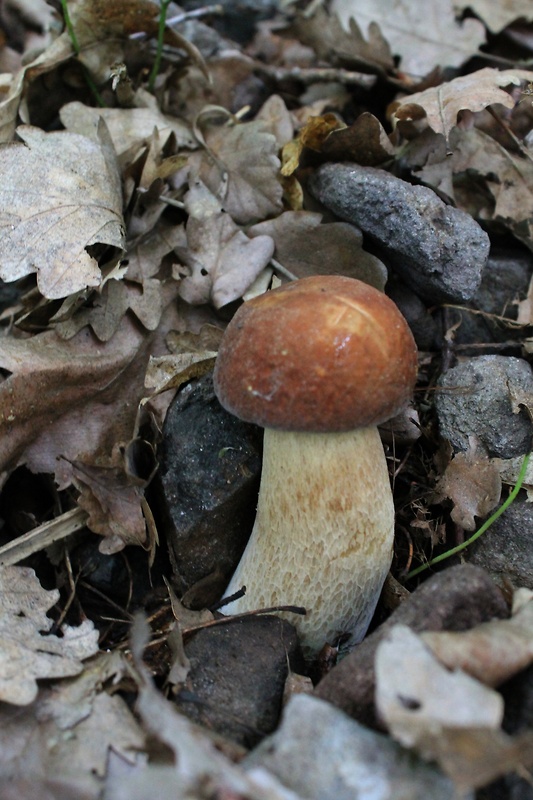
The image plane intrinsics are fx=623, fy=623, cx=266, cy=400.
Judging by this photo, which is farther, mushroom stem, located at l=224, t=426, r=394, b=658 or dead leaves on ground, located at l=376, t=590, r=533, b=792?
mushroom stem, located at l=224, t=426, r=394, b=658

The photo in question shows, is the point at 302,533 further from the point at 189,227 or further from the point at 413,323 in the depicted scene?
the point at 189,227

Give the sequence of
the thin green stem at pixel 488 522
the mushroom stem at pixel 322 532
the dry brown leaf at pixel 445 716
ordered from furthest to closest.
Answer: the thin green stem at pixel 488 522
the mushroom stem at pixel 322 532
the dry brown leaf at pixel 445 716

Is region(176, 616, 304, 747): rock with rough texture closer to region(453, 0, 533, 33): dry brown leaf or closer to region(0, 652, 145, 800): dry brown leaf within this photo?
region(0, 652, 145, 800): dry brown leaf

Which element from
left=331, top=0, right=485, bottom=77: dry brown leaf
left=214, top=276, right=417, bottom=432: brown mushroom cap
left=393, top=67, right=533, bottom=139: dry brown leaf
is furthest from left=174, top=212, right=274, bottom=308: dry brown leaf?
left=331, top=0, right=485, bottom=77: dry brown leaf

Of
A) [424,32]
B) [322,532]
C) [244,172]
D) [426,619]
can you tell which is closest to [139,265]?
[244,172]

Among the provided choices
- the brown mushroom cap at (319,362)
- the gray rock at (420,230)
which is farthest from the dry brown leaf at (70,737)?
the gray rock at (420,230)

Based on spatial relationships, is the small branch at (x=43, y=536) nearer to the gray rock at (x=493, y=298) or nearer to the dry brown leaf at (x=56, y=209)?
the dry brown leaf at (x=56, y=209)
